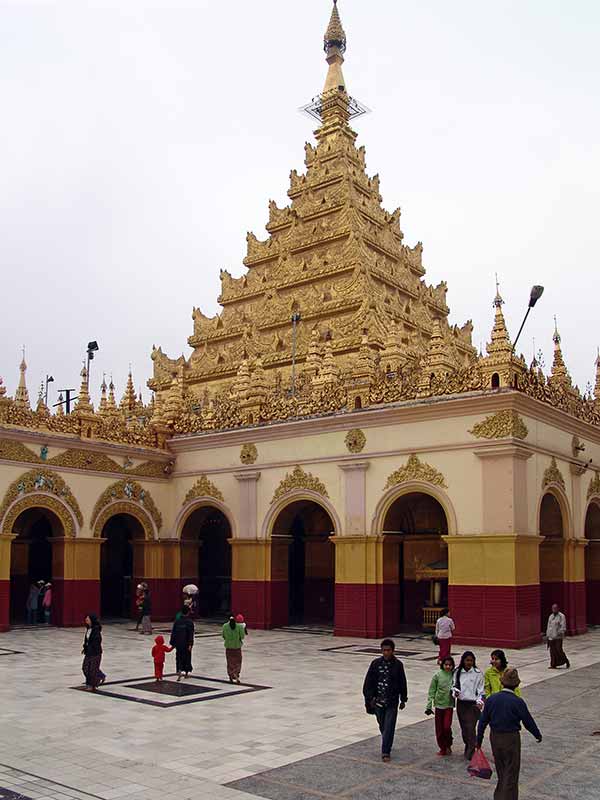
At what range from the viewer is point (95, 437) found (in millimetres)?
23094

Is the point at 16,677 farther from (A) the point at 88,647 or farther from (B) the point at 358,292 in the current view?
(B) the point at 358,292

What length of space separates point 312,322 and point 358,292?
79.3 inches

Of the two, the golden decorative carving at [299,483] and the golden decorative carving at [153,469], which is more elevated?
the golden decorative carving at [153,469]

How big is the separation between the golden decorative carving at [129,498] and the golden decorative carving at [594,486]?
11581 millimetres

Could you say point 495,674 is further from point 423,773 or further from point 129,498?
point 129,498

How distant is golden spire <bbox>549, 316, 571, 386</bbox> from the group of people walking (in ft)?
45.6

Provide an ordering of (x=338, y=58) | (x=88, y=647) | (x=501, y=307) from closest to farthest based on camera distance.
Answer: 1. (x=88, y=647)
2. (x=501, y=307)
3. (x=338, y=58)

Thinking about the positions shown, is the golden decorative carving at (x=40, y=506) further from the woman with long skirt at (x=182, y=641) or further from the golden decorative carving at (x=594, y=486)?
the golden decorative carving at (x=594, y=486)

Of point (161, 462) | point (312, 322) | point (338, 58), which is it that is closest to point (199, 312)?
point (312, 322)

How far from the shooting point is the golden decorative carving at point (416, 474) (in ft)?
62.9

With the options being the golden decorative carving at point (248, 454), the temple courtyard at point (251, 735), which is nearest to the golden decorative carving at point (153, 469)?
the golden decorative carving at point (248, 454)

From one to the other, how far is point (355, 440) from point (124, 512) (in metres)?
6.99

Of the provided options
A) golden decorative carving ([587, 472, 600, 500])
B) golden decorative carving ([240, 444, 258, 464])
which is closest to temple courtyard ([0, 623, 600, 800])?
golden decorative carving ([587, 472, 600, 500])

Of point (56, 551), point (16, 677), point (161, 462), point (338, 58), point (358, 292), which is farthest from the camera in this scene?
point (338, 58)
